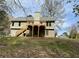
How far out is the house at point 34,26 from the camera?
1153 inches

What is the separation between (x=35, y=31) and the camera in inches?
1165

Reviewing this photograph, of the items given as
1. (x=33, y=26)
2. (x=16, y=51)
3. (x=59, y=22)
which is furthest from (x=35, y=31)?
(x=16, y=51)

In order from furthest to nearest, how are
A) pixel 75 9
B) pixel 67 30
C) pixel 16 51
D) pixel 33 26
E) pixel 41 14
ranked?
pixel 67 30
pixel 41 14
pixel 33 26
pixel 75 9
pixel 16 51

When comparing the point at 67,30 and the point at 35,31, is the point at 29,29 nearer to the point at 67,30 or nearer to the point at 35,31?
the point at 35,31

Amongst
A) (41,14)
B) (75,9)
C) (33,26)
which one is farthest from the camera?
(41,14)

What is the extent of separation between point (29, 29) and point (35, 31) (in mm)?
809

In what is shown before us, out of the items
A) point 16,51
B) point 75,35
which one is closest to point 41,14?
point 75,35

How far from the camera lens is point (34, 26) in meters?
29.8

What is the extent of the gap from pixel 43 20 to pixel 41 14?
1472 millimetres

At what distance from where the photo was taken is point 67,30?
114 ft

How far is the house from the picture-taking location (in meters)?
29.3

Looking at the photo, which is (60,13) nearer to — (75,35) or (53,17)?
(53,17)

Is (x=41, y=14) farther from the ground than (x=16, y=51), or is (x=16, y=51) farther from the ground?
(x=41, y=14)

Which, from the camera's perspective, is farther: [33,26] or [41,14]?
[41,14]
